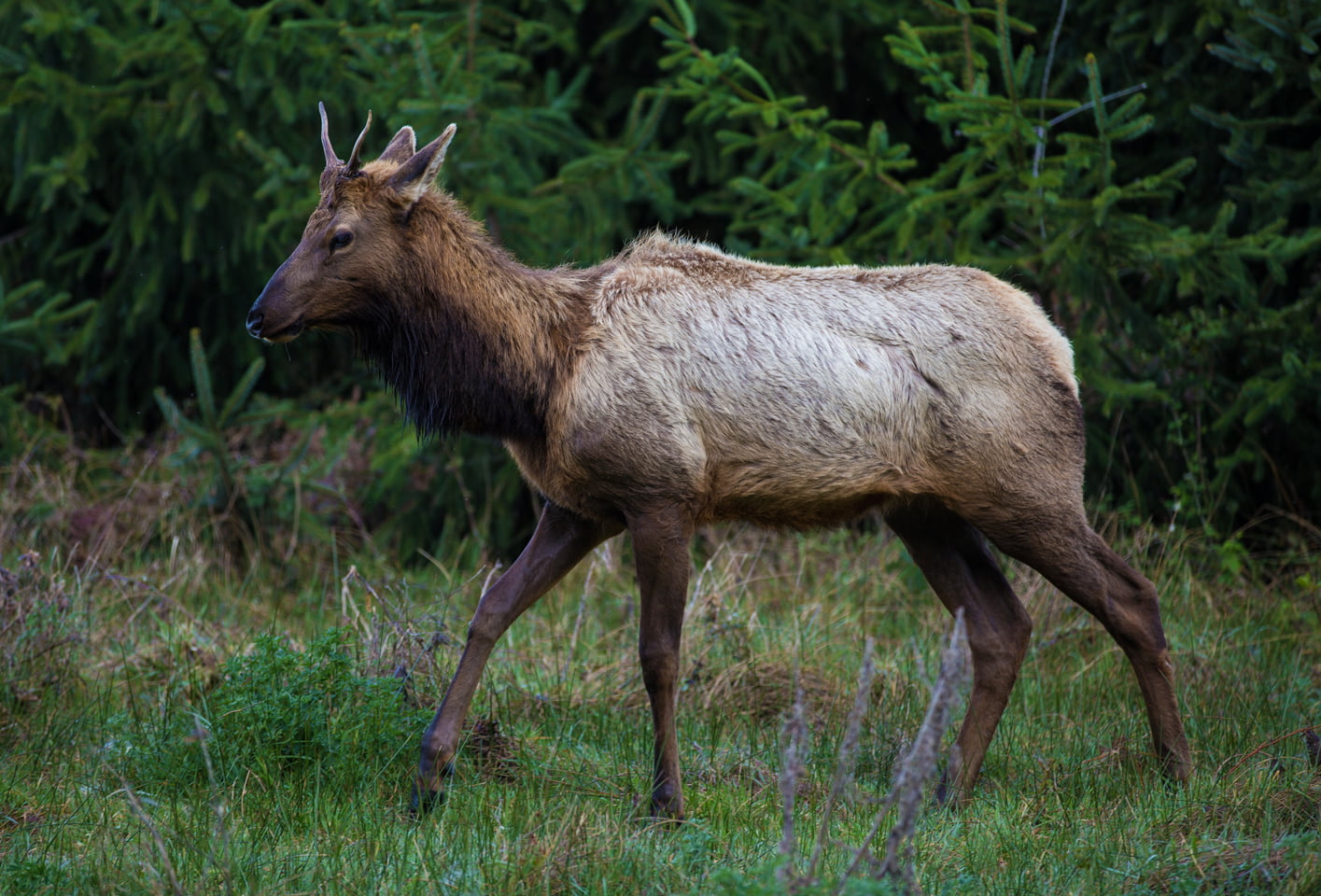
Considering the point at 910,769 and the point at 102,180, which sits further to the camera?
the point at 102,180

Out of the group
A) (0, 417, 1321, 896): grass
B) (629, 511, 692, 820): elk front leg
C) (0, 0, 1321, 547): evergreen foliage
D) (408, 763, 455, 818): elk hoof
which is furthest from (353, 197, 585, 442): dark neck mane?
(0, 0, 1321, 547): evergreen foliage

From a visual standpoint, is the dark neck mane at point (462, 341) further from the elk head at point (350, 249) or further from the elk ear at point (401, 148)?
the elk ear at point (401, 148)

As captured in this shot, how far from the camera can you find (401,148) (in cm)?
550

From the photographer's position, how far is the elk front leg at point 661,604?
4957mm

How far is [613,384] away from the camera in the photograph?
198 inches

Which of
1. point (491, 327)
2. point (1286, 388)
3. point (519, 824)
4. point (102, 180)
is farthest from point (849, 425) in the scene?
point (102, 180)

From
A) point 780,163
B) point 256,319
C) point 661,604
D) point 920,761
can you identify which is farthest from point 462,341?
point 780,163

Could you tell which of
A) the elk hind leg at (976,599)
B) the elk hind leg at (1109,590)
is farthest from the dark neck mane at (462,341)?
the elk hind leg at (1109,590)

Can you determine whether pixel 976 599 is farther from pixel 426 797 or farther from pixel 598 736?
pixel 426 797

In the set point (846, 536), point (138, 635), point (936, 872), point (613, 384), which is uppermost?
point (613, 384)

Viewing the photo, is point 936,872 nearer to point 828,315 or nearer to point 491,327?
point 828,315

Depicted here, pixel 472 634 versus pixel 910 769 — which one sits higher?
pixel 910 769

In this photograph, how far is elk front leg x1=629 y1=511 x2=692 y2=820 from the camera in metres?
4.96

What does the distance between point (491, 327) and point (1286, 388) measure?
4.52 metres
